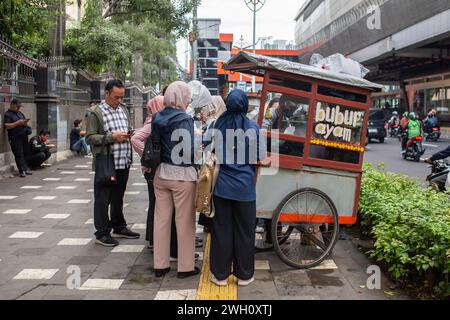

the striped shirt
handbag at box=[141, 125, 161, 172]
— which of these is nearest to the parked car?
the striped shirt

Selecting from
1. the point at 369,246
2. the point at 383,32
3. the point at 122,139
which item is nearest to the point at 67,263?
the point at 122,139

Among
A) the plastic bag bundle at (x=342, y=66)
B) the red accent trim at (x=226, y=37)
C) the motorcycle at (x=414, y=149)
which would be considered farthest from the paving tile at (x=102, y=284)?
the red accent trim at (x=226, y=37)

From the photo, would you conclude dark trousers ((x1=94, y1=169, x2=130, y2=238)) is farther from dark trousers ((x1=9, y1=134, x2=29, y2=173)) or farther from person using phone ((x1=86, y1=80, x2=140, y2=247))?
dark trousers ((x1=9, y1=134, x2=29, y2=173))

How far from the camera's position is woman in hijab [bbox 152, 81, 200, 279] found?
176 inches

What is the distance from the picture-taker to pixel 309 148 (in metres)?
4.82

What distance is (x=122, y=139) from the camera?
17.3 ft

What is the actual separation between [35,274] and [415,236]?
3279 millimetres

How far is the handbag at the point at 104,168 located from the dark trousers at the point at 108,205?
0.44 feet

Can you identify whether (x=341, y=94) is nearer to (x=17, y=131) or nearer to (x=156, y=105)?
(x=156, y=105)

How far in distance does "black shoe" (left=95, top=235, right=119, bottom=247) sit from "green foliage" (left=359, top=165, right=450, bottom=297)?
8.87 ft

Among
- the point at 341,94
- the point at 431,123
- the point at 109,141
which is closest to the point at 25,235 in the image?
the point at 109,141

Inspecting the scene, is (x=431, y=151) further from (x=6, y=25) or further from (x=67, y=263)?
(x=67, y=263)

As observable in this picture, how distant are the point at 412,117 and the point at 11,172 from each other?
12.2m

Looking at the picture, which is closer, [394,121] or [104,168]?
[104,168]
